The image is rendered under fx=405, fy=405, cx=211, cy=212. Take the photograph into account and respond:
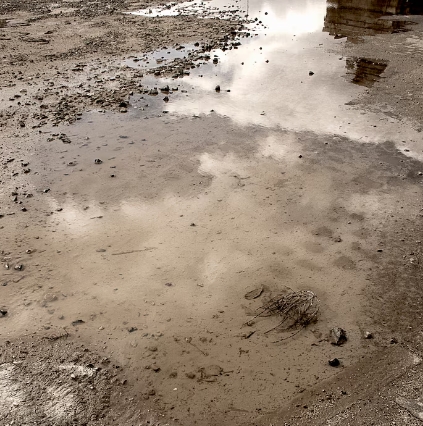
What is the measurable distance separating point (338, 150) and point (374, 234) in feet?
7.44

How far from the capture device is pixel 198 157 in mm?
7039

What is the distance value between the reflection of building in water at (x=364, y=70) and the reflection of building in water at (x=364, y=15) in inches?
105

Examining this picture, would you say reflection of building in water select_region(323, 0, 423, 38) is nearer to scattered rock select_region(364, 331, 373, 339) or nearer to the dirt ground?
the dirt ground

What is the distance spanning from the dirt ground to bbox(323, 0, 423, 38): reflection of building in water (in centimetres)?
545

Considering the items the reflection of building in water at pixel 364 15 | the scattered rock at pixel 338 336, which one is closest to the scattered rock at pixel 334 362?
the scattered rock at pixel 338 336

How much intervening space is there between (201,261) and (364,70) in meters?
8.05

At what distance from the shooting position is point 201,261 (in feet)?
16.3

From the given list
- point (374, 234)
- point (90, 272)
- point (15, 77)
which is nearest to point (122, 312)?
point (90, 272)

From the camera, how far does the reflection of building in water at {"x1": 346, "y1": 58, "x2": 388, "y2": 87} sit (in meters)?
9.83

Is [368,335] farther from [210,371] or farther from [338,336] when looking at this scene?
[210,371]

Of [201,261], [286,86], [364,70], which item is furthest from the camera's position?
[364,70]

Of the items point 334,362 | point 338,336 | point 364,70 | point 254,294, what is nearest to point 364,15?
point 364,70

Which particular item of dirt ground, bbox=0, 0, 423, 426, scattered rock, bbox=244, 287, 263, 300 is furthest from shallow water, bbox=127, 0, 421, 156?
scattered rock, bbox=244, 287, 263, 300

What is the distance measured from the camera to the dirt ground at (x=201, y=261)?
3.62m
